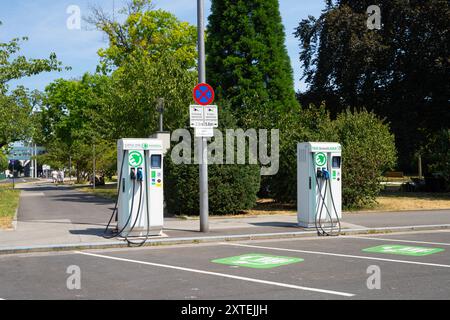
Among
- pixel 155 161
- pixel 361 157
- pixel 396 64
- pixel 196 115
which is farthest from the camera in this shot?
pixel 396 64

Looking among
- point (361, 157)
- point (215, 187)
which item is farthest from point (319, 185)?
point (361, 157)

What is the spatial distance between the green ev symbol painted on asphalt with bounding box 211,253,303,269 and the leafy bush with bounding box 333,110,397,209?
9907mm

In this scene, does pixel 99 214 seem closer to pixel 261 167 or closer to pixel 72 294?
pixel 261 167

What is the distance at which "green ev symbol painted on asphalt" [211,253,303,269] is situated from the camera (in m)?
9.16

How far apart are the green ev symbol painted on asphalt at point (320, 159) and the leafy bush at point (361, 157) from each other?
19.1 feet

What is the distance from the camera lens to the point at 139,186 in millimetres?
12250

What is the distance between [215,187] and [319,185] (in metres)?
4.67

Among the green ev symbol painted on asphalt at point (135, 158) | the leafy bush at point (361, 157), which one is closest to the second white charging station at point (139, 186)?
the green ev symbol painted on asphalt at point (135, 158)

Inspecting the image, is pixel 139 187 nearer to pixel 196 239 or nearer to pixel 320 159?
pixel 196 239

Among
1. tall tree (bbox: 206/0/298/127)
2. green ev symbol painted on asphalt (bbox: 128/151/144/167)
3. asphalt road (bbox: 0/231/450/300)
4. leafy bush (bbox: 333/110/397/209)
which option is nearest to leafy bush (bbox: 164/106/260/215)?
leafy bush (bbox: 333/110/397/209)

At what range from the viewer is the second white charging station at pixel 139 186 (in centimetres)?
1213

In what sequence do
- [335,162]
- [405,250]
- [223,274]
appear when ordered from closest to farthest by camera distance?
1. [223,274]
2. [405,250]
3. [335,162]

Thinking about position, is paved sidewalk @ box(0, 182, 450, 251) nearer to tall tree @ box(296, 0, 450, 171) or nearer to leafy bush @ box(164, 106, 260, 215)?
leafy bush @ box(164, 106, 260, 215)

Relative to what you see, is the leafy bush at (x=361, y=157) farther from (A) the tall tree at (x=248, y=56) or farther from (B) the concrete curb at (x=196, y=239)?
(B) the concrete curb at (x=196, y=239)
